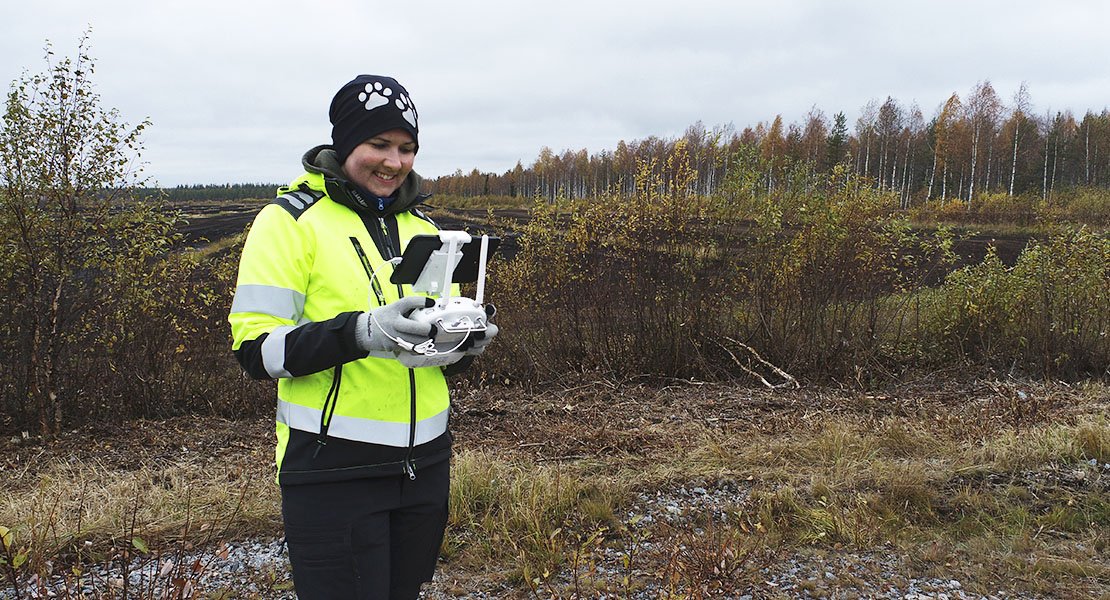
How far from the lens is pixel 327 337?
1446mm

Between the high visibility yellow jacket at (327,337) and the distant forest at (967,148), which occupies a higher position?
the distant forest at (967,148)

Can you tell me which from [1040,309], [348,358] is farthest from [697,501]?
[1040,309]

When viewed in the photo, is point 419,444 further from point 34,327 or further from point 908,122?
point 908,122

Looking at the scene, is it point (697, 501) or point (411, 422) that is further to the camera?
point (697, 501)

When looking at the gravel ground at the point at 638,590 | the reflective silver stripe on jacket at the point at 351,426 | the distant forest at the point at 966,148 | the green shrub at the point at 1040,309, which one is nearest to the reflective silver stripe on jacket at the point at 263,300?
the reflective silver stripe on jacket at the point at 351,426

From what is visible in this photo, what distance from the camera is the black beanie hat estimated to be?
1673 mm

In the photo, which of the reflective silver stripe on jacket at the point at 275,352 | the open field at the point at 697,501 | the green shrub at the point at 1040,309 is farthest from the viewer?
the green shrub at the point at 1040,309

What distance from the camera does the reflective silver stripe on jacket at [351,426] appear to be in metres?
1.58

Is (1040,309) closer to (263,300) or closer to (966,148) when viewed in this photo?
(263,300)

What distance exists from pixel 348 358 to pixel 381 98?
26.3 inches

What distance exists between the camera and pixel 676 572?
9.20 feet

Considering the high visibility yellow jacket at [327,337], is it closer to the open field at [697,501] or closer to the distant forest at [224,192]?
the open field at [697,501]

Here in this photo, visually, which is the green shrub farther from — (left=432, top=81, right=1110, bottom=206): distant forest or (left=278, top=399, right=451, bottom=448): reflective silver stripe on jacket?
(left=432, top=81, right=1110, bottom=206): distant forest

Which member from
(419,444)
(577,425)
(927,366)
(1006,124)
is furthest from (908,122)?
(419,444)
